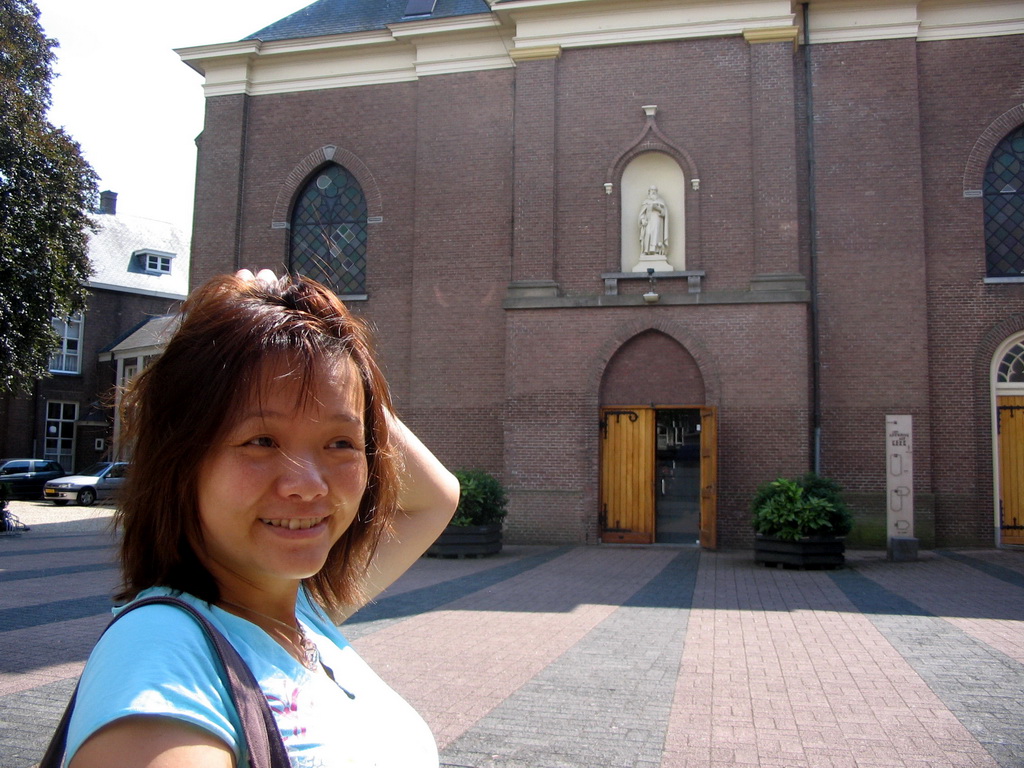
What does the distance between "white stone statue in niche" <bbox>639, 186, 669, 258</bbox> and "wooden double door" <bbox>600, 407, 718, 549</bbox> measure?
11.0 feet

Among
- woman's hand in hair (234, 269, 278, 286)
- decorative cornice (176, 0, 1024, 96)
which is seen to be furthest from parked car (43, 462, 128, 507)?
woman's hand in hair (234, 269, 278, 286)

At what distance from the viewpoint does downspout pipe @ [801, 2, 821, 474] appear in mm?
18359

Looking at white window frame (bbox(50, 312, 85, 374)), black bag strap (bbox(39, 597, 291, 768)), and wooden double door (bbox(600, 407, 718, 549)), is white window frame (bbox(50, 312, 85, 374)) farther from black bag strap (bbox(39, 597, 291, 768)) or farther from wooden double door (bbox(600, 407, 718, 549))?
black bag strap (bbox(39, 597, 291, 768))

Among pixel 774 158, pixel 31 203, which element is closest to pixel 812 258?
pixel 774 158

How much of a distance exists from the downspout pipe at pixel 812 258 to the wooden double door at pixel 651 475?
94.3 inches

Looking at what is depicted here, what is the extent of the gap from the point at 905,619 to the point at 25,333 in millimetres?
19007

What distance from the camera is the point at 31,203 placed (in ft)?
66.3

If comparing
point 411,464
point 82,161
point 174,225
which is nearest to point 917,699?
point 411,464

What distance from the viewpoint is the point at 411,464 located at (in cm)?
200

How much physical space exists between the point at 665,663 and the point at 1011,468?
13947 millimetres

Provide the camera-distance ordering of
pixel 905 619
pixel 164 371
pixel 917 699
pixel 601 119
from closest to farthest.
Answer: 1. pixel 164 371
2. pixel 917 699
3. pixel 905 619
4. pixel 601 119

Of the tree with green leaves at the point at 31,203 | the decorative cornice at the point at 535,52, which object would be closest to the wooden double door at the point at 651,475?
the decorative cornice at the point at 535,52

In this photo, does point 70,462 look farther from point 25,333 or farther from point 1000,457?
point 1000,457

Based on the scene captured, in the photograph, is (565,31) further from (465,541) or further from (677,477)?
(465,541)
